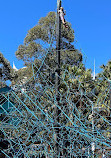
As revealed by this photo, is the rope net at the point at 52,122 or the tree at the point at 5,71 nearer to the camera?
the rope net at the point at 52,122

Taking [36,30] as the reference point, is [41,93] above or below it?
below

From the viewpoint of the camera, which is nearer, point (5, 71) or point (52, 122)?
point (52, 122)

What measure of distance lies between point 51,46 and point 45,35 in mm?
7307

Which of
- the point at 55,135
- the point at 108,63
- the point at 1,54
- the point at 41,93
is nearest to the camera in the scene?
the point at 55,135

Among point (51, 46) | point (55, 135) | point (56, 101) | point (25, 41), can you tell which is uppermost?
point (25, 41)

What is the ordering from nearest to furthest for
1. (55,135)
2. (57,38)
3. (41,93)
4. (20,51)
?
1. (55,135)
2. (57,38)
3. (41,93)
4. (20,51)

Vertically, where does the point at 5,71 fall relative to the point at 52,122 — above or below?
above

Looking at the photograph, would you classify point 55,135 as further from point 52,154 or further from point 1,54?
point 1,54

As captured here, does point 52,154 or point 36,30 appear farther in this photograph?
point 36,30

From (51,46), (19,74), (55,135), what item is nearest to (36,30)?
(19,74)

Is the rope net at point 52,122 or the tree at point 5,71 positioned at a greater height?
the tree at point 5,71

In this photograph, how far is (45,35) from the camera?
9578 mm

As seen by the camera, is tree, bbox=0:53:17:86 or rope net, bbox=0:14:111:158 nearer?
rope net, bbox=0:14:111:158

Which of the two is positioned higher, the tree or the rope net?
the tree
